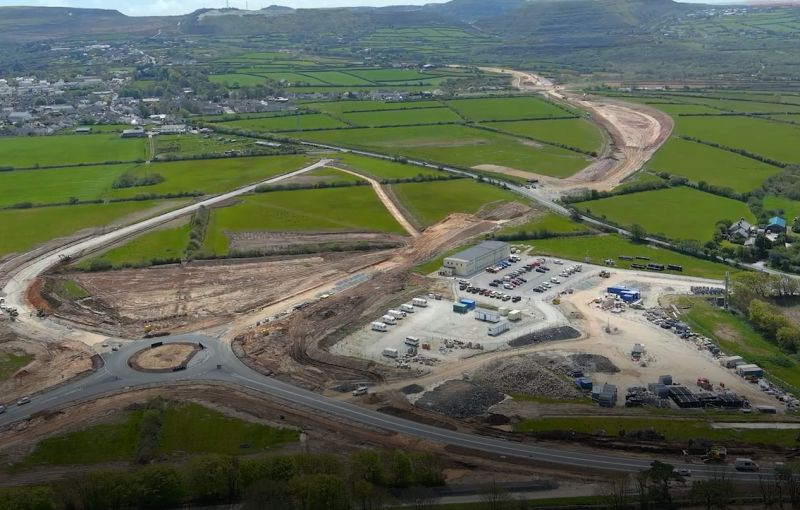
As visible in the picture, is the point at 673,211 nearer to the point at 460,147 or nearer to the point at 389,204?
the point at 389,204

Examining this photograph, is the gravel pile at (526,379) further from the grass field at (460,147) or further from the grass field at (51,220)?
the grass field at (460,147)

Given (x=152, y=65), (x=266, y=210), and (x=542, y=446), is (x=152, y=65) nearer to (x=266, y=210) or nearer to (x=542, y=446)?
(x=266, y=210)

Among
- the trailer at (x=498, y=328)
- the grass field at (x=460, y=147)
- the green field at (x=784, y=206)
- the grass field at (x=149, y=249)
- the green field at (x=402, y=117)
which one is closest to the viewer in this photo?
the trailer at (x=498, y=328)

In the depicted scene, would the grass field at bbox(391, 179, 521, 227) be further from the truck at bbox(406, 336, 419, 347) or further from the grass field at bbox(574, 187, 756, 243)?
the truck at bbox(406, 336, 419, 347)

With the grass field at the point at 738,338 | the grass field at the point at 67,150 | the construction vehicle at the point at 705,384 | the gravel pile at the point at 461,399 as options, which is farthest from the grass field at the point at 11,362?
the grass field at the point at 67,150

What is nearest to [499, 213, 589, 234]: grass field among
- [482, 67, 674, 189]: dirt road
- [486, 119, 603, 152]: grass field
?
[482, 67, 674, 189]: dirt road

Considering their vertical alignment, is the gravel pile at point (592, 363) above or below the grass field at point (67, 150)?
below

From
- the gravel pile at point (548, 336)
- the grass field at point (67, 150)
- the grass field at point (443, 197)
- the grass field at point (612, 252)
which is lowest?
the gravel pile at point (548, 336)

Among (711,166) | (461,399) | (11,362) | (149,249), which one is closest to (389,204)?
(149,249)
